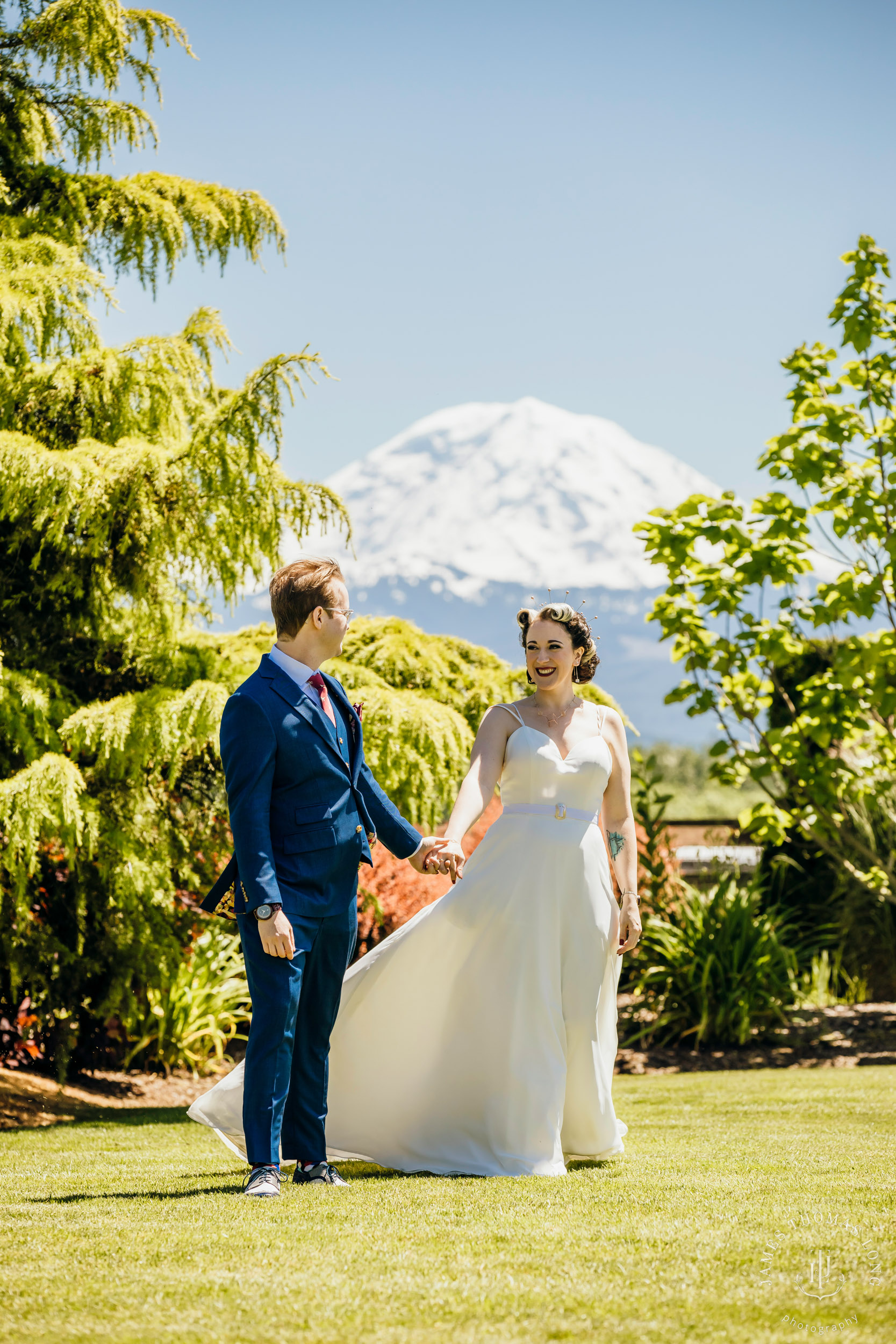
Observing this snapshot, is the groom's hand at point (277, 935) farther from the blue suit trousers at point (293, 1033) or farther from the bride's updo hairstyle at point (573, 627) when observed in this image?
the bride's updo hairstyle at point (573, 627)

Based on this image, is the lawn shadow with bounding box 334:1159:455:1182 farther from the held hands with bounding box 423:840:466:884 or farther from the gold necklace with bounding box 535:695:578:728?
the gold necklace with bounding box 535:695:578:728

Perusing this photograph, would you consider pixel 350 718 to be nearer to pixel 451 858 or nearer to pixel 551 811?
pixel 451 858

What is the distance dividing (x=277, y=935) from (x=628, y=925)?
1.52 metres

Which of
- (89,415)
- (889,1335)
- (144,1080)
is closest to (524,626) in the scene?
(889,1335)

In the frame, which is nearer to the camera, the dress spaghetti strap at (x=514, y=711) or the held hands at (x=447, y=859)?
the held hands at (x=447, y=859)

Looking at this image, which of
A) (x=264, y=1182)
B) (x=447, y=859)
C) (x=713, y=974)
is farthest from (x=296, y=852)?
(x=713, y=974)

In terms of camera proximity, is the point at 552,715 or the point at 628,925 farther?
the point at 552,715

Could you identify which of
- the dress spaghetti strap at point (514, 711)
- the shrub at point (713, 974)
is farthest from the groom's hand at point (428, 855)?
the shrub at point (713, 974)

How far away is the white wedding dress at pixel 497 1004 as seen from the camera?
4125 mm

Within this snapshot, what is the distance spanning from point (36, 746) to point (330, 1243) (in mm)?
3937

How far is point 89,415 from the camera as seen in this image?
271 inches

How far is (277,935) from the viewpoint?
3453 millimetres

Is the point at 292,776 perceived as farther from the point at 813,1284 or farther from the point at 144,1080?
the point at 144,1080

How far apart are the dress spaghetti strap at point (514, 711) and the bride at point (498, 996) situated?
0.17 ft
